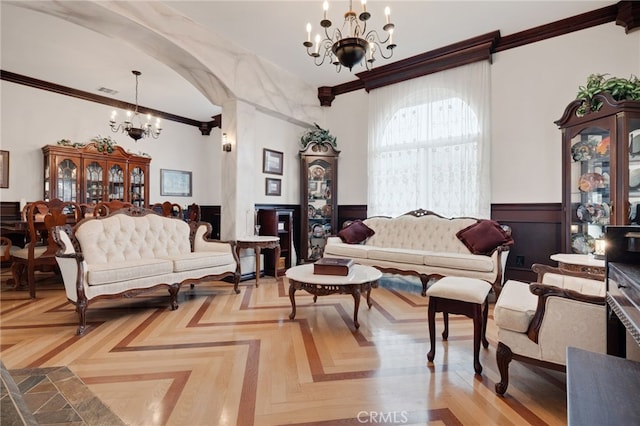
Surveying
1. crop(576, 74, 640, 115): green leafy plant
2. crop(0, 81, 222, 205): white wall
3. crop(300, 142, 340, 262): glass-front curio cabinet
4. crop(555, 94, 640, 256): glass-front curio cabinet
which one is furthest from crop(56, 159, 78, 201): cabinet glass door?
crop(576, 74, 640, 115): green leafy plant

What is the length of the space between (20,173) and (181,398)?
18.5ft

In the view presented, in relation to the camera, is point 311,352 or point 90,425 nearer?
point 90,425

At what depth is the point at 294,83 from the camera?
5305mm

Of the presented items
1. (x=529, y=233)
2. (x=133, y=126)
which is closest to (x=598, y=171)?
(x=529, y=233)

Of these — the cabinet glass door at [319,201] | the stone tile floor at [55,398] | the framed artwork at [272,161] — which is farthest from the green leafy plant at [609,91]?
the stone tile floor at [55,398]

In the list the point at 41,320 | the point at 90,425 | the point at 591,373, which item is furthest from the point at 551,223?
the point at 41,320

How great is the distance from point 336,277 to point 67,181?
531 cm

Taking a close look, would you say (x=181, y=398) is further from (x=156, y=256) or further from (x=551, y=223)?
(x=551, y=223)

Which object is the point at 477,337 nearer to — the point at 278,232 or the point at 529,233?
the point at 529,233

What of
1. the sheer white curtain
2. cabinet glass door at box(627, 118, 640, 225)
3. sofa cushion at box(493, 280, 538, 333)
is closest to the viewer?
sofa cushion at box(493, 280, 538, 333)

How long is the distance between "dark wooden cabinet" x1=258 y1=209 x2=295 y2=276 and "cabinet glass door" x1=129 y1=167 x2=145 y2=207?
10.5 ft

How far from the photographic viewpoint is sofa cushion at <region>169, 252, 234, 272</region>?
340 centimetres

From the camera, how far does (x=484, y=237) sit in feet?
12.3

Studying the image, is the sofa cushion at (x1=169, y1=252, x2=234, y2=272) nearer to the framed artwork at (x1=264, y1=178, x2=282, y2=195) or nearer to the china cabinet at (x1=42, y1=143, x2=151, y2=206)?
the framed artwork at (x1=264, y1=178, x2=282, y2=195)
